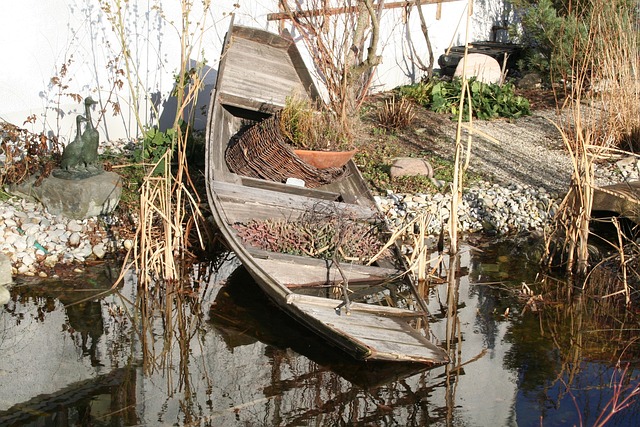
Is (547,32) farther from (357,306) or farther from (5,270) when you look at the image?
(5,270)

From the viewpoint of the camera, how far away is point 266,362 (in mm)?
5016

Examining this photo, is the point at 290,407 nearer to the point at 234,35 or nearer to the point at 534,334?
the point at 534,334

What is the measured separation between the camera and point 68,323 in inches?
217

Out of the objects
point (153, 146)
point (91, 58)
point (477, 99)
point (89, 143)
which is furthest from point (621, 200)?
point (91, 58)

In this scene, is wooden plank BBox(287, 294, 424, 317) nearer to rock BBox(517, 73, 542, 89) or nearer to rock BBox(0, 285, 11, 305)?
rock BBox(0, 285, 11, 305)

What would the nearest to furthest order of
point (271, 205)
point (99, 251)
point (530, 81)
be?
1. point (271, 205)
2. point (99, 251)
3. point (530, 81)

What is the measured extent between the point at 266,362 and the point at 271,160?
2165 mm

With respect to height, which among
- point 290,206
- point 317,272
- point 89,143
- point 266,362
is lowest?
point 266,362

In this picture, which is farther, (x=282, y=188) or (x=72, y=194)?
(x=72, y=194)

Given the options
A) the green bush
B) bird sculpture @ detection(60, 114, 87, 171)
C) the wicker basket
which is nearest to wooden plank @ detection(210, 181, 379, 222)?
the wicker basket

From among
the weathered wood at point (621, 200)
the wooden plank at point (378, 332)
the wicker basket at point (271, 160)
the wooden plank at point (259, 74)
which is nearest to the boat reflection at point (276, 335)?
the wooden plank at point (378, 332)

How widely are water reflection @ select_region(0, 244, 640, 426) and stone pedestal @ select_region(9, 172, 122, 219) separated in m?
0.74

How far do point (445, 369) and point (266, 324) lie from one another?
132cm

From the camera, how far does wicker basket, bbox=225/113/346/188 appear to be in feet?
21.8
